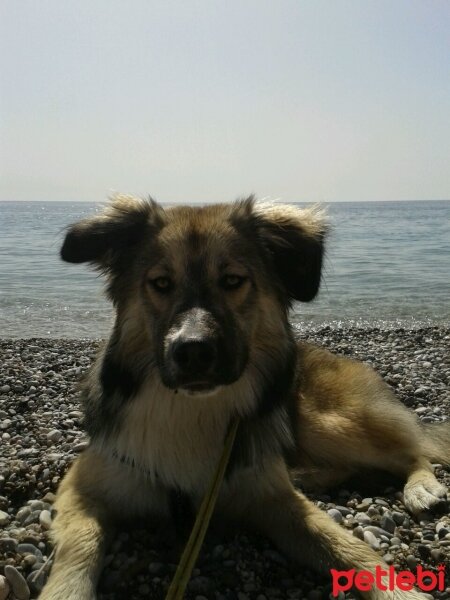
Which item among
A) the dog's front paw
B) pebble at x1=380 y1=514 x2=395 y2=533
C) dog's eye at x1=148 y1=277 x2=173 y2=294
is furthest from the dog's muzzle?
the dog's front paw

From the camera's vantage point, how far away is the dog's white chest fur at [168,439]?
319 cm

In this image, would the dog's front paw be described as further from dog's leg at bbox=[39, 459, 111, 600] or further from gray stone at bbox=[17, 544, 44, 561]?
gray stone at bbox=[17, 544, 44, 561]

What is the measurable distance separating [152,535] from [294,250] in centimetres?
182

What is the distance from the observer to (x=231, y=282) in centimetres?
318

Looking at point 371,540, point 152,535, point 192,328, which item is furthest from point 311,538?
point 192,328

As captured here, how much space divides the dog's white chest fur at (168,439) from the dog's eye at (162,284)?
0.52 metres

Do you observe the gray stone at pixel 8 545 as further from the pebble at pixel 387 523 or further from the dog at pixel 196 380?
the pebble at pixel 387 523

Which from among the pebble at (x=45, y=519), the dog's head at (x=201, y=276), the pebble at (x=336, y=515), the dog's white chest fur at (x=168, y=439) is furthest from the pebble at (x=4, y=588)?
the pebble at (x=336, y=515)

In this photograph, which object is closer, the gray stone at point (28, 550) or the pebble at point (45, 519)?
the gray stone at point (28, 550)

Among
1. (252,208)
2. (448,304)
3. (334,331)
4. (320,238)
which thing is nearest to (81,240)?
(252,208)

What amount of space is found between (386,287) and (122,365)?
473 inches

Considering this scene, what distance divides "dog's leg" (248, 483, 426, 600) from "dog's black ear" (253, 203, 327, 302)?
3.84 ft

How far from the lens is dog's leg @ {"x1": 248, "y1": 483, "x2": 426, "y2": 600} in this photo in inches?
109

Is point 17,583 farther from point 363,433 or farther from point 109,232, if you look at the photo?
point 363,433
